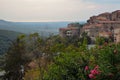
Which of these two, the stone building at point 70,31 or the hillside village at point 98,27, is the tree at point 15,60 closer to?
the hillside village at point 98,27

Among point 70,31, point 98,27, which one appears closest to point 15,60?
point 98,27

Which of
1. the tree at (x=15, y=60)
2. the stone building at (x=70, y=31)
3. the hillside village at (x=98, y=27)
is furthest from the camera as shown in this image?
the stone building at (x=70, y=31)

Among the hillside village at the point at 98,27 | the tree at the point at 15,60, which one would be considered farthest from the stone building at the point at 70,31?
the tree at the point at 15,60

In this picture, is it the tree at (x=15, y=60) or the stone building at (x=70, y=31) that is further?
the stone building at (x=70, y=31)

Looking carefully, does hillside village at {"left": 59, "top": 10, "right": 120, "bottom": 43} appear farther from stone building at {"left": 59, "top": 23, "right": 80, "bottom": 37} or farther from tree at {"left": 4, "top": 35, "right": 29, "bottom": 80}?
tree at {"left": 4, "top": 35, "right": 29, "bottom": 80}

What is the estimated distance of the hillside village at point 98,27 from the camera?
61.7 metres

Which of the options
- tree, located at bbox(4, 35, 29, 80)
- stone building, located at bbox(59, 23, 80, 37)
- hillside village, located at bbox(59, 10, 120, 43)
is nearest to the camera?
tree, located at bbox(4, 35, 29, 80)

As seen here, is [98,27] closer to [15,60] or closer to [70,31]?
→ [70,31]

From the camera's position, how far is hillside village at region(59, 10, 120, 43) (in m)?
61.7

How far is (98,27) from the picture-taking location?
205 feet

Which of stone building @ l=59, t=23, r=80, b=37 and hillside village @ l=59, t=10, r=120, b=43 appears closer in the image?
hillside village @ l=59, t=10, r=120, b=43

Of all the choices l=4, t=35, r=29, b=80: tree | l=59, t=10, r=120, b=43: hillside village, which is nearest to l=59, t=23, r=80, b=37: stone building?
l=59, t=10, r=120, b=43: hillside village

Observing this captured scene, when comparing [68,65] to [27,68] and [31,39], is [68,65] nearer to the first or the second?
[31,39]

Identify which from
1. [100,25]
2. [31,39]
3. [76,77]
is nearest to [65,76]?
[76,77]
